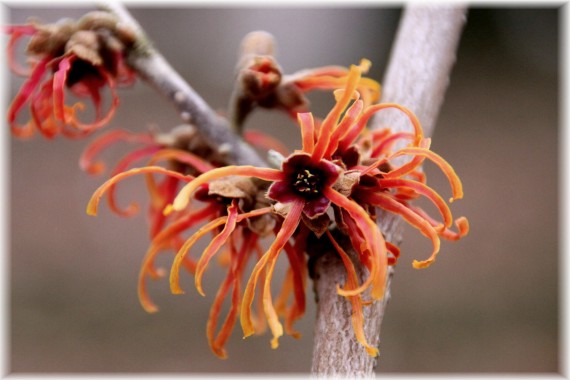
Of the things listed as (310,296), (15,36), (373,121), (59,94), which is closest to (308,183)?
(373,121)

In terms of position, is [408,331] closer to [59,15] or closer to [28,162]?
[28,162]

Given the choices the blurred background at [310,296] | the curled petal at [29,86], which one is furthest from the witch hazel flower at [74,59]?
the blurred background at [310,296]

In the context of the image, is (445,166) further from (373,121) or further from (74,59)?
(74,59)

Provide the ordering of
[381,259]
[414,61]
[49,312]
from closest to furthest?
1. [381,259]
2. [414,61]
3. [49,312]

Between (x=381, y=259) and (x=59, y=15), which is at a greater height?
(x=59, y=15)

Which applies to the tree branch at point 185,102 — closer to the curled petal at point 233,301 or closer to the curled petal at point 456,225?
the curled petal at point 233,301

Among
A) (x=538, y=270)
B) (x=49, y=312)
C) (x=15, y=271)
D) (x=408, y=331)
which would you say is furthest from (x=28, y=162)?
(x=538, y=270)
